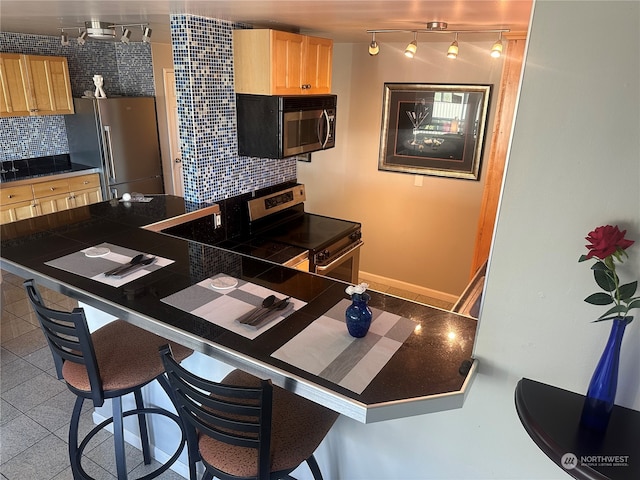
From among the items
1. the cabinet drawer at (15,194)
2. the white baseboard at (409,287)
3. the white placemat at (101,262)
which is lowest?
the white baseboard at (409,287)

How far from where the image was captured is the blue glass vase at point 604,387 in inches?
42.1

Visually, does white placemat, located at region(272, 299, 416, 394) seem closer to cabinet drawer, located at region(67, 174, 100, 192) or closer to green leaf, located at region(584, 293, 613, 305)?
green leaf, located at region(584, 293, 613, 305)

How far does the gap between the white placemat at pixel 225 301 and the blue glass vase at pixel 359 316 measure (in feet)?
0.92

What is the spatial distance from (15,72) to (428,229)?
427cm

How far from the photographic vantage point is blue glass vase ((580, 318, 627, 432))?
1.07 m

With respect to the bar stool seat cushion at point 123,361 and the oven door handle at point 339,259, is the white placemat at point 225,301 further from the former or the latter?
the oven door handle at point 339,259

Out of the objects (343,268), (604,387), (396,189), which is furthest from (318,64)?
(604,387)

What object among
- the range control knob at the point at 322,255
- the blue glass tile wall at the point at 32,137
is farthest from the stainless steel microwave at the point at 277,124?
the blue glass tile wall at the point at 32,137

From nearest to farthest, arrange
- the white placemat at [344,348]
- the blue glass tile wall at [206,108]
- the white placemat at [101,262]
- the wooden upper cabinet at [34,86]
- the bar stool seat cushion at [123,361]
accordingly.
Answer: the white placemat at [344,348] → the bar stool seat cushion at [123,361] → the white placemat at [101,262] → the blue glass tile wall at [206,108] → the wooden upper cabinet at [34,86]

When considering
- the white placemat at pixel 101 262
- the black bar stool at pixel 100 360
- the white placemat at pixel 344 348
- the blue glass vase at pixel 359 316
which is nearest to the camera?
the white placemat at pixel 344 348

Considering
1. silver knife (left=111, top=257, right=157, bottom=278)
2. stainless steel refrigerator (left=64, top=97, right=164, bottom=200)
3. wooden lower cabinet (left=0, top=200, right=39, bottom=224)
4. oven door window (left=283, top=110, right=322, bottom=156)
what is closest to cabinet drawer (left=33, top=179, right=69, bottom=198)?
wooden lower cabinet (left=0, top=200, right=39, bottom=224)

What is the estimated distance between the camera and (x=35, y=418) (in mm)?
2604

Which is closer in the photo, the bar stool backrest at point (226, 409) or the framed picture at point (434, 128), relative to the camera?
the bar stool backrest at point (226, 409)

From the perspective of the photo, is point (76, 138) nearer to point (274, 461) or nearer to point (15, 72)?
point (15, 72)
